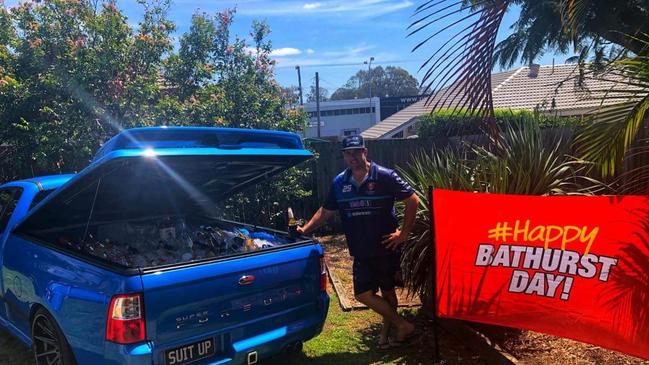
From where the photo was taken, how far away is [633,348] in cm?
320

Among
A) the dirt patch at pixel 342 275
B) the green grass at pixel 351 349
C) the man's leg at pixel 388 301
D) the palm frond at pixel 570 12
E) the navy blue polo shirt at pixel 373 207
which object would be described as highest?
the palm frond at pixel 570 12

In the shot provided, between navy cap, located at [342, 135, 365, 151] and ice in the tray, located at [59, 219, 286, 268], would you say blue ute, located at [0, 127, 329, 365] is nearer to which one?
ice in the tray, located at [59, 219, 286, 268]

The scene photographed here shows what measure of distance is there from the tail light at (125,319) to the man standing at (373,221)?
1.74m

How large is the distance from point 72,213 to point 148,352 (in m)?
1.96

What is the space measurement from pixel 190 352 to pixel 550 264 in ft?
7.91

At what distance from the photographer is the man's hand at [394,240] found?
4.31m

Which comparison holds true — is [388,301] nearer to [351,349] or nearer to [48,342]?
[351,349]

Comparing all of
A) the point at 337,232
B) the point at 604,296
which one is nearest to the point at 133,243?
the point at 604,296

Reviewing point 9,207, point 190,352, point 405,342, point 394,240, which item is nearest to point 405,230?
point 394,240

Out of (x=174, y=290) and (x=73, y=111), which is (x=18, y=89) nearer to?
(x=73, y=111)

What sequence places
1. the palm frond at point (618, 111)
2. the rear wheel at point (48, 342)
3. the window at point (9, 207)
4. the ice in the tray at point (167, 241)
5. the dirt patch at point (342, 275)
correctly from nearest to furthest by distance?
the palm frond at point (618, 111) < the rear wheel at point (48, 342) < the ice in the tray at point (167, 241) < the window at point (9, 207) < the dirt patch at point (342, 275)

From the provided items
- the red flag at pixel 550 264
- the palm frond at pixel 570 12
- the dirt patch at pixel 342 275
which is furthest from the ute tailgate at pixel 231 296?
the palm frond at pixel 570 12

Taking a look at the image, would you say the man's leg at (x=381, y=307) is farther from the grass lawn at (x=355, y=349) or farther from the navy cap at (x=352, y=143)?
the navy cap at (x=352, y=143)

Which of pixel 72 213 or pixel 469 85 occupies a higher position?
pixel 469 85
